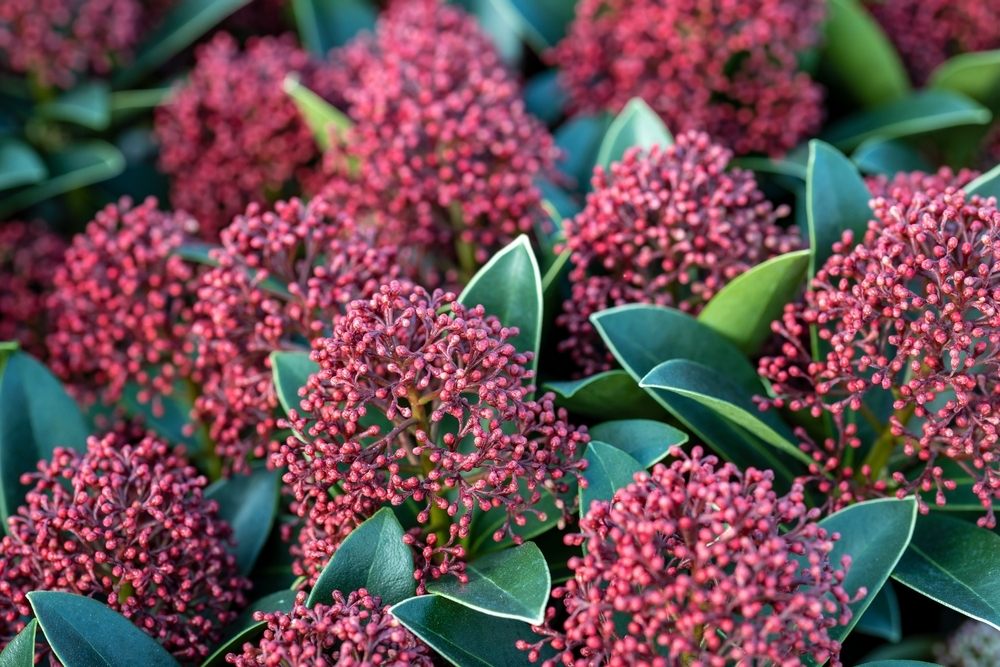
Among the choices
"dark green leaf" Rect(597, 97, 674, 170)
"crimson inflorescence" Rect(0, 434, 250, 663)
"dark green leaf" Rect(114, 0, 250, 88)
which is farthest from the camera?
"dark green leaf" Rect(114, 0, 250, 88)

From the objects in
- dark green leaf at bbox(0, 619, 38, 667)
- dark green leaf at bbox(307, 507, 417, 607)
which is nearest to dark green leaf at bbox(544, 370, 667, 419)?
dark green leaf at bbox(307, 507, 417, 607)

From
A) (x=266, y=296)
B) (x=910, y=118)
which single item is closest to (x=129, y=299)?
(x=266, y=296)

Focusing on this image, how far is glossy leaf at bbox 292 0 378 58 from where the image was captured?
2.89 metres

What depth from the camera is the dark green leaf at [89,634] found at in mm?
1396

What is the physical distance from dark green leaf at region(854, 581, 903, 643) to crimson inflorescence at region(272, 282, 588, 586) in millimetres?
764

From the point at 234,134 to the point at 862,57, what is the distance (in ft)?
6.18

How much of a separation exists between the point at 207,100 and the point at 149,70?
1.83 feet

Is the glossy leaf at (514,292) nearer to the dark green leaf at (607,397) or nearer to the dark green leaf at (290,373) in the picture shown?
the dark green leaf at (607,397)

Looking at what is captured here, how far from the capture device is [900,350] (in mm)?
1479

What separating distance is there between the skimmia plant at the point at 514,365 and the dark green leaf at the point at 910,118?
0.6 inches

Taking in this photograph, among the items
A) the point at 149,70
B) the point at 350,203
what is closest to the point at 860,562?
the point at 350,203

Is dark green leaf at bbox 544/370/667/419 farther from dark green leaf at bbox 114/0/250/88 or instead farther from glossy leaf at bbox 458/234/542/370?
dark green leaf at bbox 114/0/250/88

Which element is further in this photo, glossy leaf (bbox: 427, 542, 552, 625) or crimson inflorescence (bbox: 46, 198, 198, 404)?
crimson inflorescence (bbox: 46, 198, 198, 404)

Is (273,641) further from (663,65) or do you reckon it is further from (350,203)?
A: (663,65)
